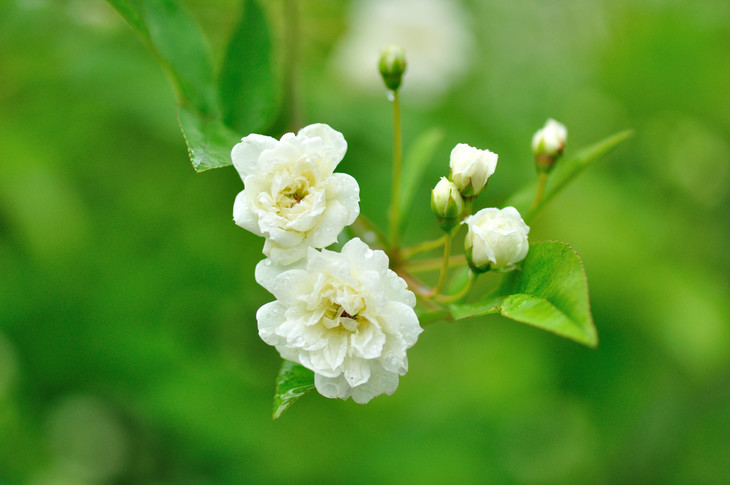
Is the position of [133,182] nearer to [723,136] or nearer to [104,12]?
[104,12]

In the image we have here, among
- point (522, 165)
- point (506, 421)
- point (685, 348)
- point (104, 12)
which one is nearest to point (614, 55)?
point (522, 165)

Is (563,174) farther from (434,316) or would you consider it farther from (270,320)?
(270,320)

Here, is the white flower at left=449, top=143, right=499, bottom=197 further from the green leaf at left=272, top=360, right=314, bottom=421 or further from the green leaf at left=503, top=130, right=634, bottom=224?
the green leaf at left=272, top=360, right=314, bottom=421

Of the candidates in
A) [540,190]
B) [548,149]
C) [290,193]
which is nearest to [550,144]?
[548,149]

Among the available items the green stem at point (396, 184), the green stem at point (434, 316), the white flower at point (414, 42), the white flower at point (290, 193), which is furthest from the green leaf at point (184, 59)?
the white flower at point (414, 42)

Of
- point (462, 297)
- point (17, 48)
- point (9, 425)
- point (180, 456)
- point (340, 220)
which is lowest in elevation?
point (180, 456)

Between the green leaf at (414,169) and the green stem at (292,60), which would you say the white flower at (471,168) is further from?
the green stem at (292,60)
